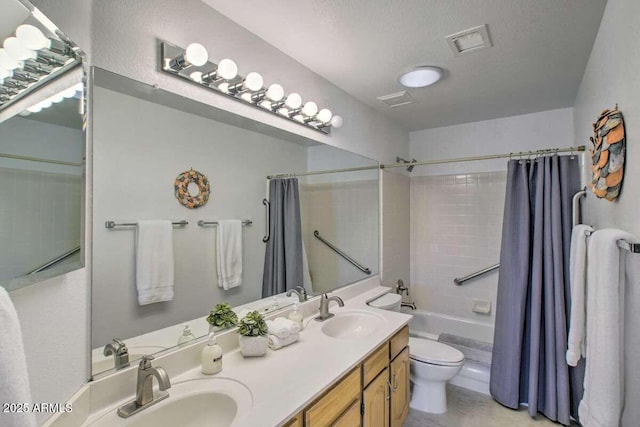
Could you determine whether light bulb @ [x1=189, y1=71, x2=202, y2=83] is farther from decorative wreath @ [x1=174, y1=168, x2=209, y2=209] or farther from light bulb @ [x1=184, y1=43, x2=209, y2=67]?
decorative wreath @ [x1=174, y1=168, x2=209, y2=209]

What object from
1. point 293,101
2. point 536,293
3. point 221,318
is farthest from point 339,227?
point 536,293

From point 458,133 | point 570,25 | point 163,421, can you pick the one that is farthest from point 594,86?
point 163,421

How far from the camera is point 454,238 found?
10.5 feet

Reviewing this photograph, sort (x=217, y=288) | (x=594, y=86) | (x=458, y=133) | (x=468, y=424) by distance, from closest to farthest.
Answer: (x=217, y=288), (x=594, y=86), (x=468, y=424), (x=458, y=133)

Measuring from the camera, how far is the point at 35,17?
0.66m

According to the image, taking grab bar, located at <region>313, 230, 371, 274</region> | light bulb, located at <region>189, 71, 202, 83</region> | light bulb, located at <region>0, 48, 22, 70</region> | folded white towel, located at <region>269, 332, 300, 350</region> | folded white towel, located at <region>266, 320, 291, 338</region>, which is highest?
light bulb, located at <region>189, 71, 202, 83</region>

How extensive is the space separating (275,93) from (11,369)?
1522 mm

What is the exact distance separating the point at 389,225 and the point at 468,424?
1.61 m

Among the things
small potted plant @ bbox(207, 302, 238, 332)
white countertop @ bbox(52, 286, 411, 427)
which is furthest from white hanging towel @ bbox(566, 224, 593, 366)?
small potted plant @ bbox(207, 302, 238, 332)

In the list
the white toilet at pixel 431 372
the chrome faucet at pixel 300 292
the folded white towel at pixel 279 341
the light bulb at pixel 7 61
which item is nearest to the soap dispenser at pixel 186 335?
the folded white towel at pixel 279 341

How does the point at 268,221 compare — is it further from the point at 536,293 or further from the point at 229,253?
the point at 536,293

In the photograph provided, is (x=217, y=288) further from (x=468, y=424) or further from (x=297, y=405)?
(x=468, y=424)

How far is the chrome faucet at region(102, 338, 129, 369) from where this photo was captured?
1044mm

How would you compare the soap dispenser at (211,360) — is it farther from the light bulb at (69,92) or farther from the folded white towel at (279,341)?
the light bulb at (69,92)
